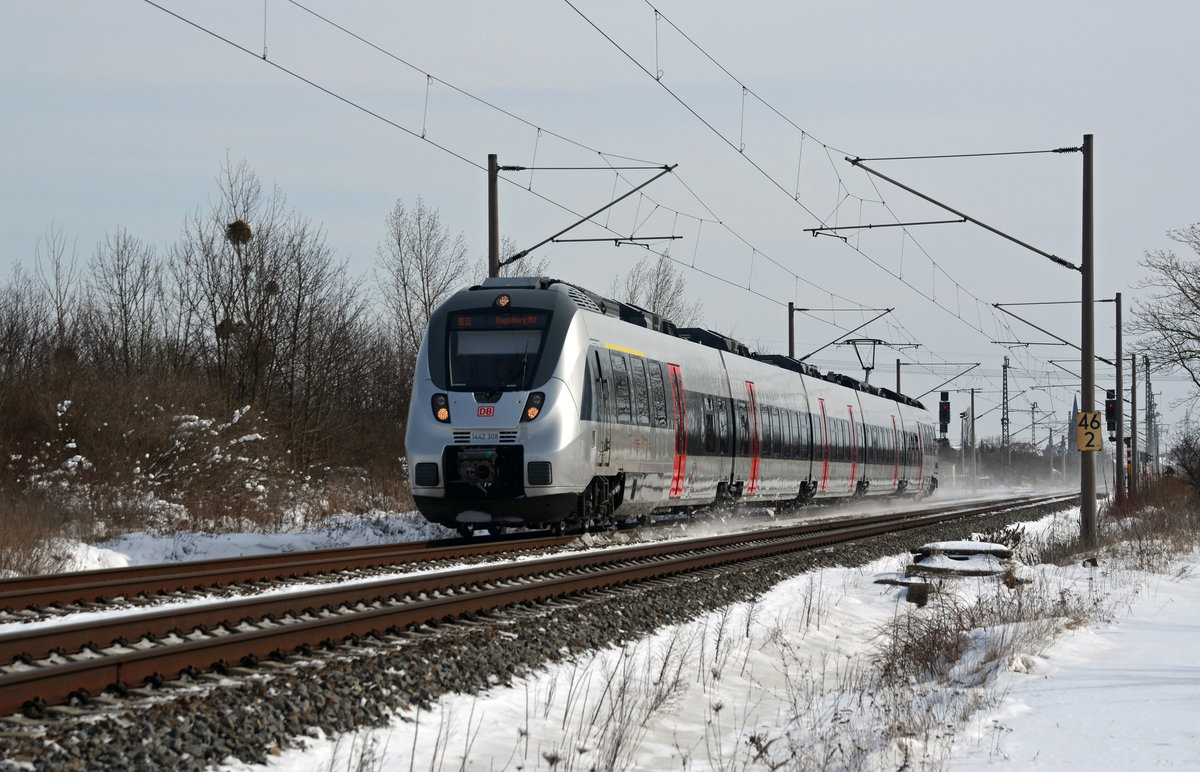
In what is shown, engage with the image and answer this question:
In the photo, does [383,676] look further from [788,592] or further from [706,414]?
[706,414]

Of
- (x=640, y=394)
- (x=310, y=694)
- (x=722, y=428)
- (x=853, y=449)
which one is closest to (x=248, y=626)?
(x=310, y=694)

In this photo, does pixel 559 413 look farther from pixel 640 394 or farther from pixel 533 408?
pixel 640 394

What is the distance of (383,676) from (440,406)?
1040 cm

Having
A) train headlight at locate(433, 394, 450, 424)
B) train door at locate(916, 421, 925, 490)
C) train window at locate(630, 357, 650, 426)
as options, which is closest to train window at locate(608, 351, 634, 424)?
train window at locate(630, 357, 650, 426)

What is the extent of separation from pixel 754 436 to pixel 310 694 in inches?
834

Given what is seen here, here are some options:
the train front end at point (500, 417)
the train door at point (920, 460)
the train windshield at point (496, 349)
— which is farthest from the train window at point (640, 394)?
the train door at point (920, 460)

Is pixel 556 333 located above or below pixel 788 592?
above

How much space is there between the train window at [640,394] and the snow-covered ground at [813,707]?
7378mm

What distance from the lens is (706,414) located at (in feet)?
79.0

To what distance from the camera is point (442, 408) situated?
17812mm

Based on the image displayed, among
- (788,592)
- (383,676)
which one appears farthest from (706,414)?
(383,676)

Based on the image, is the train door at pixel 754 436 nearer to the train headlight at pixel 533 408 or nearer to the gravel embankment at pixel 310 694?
the train headlight at pixel 533 408

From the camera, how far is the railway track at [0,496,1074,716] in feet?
22.5

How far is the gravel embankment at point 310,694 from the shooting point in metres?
5.66
